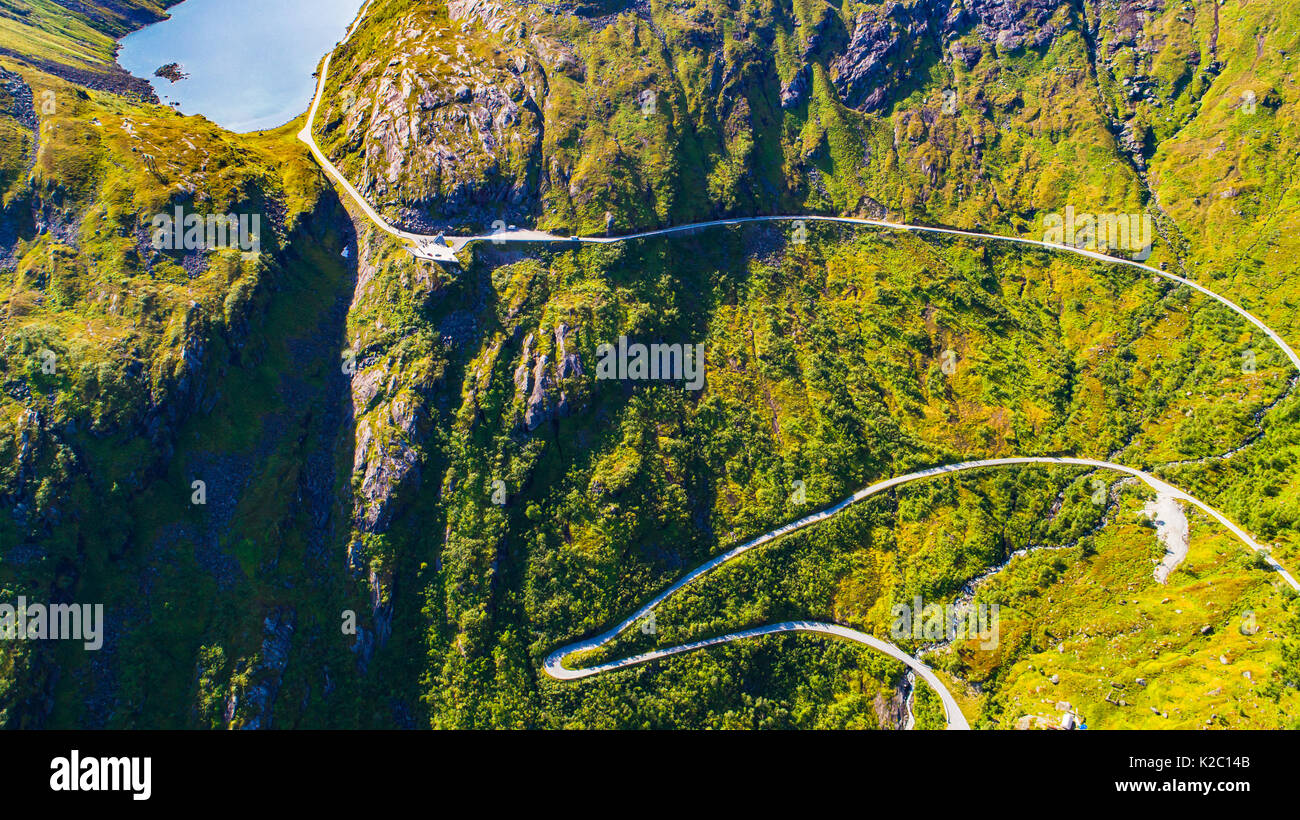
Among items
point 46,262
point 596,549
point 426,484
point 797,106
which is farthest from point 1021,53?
point 46,262

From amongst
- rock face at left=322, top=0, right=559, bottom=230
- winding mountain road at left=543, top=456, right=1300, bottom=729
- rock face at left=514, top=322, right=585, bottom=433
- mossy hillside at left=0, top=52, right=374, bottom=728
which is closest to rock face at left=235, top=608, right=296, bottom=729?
mossy hillside at left=0, top=52, right=374, bottom=728

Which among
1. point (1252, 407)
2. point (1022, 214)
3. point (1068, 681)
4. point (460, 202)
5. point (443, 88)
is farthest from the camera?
point (1022, 214)

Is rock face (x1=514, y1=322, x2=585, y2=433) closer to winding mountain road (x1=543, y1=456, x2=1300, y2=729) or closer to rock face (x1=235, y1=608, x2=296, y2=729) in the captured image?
winding mountain road (x1=543, y1=456, x2=1300, y2=729)

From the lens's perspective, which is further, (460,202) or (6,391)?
(460,202)

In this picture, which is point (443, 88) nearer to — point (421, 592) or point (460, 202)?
point (460, 202)

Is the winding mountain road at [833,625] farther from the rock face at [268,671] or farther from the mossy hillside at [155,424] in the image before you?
the rock face at [268,671]

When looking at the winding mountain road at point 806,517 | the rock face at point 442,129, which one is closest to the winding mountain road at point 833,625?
the winding mountain road at point 806,517

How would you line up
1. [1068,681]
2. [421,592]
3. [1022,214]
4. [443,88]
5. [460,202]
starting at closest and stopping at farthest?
1. [1068,681]
2. [421,592]
3. [460,202]
4. [443,88]
5. [1022,214]

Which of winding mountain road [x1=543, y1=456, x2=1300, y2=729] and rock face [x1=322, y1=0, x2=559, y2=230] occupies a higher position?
rock face [x1=322, y1=0, x2=559, y2=230]

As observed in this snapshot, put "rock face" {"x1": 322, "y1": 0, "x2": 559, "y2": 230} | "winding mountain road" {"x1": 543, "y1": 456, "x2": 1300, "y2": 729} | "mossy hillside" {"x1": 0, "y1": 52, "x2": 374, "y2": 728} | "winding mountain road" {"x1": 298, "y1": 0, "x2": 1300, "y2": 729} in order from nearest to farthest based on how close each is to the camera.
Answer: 1. "mossy hillside" {"x1": 0, "y1": 52, "x2": 374, "y2": 728}
2. "winding mountain road" {"x1": 543, "y1": 456, "x2": 1300, "y2": 729}
3. "winding mountain road" {"x1": 298, "y1": 0, "x2": 1300, "y2": 729}
4. "rock face" {"x1": 322, "y1": 0, "x2": 559, "y2": 230}
